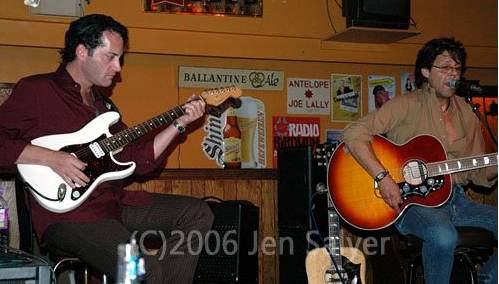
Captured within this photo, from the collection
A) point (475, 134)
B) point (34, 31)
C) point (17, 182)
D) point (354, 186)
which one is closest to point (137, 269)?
point (17, 182)

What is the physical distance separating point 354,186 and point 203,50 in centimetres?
180

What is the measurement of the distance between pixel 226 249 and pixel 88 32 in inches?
71.4

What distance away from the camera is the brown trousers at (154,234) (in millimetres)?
3469

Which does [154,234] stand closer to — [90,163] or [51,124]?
[90,163]

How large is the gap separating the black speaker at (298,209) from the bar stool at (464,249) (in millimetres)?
709

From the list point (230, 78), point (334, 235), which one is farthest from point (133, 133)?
point (230, 78)

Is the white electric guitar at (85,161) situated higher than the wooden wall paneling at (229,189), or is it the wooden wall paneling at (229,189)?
the white electric guitar at (85,161)

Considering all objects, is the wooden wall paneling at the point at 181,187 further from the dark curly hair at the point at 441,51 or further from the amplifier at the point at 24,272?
the amplifier at the point at 24,272

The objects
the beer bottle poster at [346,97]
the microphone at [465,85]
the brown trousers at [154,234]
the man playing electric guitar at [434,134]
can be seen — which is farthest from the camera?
the beer bottle poster at [346,97]

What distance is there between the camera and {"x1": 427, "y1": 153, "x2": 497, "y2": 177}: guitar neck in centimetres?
439

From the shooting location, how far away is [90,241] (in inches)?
136

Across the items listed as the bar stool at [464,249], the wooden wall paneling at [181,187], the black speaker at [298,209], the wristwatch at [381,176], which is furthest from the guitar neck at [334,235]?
the wooden wall paneling at [181,187]

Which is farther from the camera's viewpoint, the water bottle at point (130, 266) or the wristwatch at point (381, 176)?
the wristwatch at point (381, 176)

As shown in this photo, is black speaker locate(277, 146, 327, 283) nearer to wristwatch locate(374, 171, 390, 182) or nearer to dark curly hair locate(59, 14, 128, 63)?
wristwatch locate(374, 171, 390, 182)
